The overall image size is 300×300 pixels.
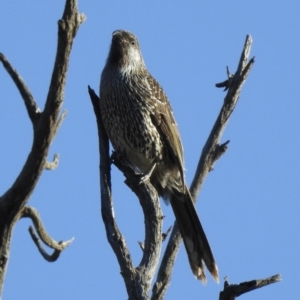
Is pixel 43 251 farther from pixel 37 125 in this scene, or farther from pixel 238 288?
pixel 238 288

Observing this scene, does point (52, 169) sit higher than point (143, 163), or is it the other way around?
point (143, 163)

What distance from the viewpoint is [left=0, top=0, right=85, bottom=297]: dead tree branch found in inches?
175

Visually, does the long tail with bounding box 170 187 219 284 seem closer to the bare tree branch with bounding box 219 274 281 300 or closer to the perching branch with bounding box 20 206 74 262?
the perching branch with bounding box 20 206 74 262

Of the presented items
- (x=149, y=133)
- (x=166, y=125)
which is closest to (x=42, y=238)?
(x=149, y=133)

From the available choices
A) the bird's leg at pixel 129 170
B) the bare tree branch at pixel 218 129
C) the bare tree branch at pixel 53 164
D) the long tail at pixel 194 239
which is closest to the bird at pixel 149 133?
the long tail at pixel 194 239

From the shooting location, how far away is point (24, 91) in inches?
182

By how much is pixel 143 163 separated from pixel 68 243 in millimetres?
1818

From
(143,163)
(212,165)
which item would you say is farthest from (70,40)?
(143,163)

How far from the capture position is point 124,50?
7008mm

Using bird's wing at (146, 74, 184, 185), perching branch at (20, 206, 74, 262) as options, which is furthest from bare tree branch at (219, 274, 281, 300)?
bird's wing at (146, 74, 184, 185)

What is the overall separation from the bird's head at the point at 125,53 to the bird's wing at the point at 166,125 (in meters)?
0.31

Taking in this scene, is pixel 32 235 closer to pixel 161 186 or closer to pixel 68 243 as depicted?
pixel 68 243

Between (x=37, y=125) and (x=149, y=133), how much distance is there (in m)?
2.04

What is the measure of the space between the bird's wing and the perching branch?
73.7 inches
